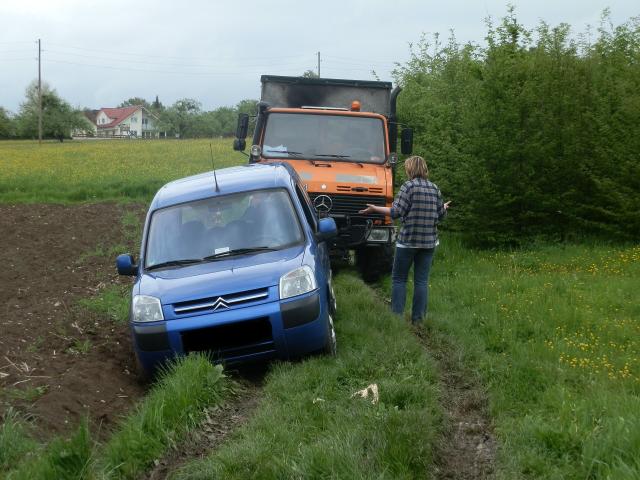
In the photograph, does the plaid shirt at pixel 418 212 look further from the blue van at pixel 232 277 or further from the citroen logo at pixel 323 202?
the citroen logo at pixel 323 202

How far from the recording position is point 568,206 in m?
15.5

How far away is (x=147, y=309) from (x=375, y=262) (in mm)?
6014

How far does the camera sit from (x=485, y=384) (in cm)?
686

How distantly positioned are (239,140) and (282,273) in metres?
6.83

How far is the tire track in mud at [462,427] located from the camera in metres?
5.07

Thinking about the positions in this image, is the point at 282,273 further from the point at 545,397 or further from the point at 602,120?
the point at 602,120

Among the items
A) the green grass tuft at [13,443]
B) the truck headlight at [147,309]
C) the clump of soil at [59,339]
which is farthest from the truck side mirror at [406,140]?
the green grass tuft at [13,443]

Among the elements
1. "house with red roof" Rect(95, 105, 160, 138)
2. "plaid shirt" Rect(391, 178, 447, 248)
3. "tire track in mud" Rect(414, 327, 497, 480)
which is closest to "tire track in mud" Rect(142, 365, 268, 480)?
"tire track in mud" Rect(414, 327, 497, 480)

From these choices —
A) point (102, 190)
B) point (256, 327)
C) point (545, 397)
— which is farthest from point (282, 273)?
point (102, 190)

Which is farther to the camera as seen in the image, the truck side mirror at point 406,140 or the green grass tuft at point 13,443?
the truck side mirror at point 406,140

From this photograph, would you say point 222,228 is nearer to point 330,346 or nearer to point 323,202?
point 330,346

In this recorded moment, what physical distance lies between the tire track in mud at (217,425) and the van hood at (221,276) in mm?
811

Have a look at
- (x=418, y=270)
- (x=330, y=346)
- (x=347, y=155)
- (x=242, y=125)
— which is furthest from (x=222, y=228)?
(x=242, y=125)

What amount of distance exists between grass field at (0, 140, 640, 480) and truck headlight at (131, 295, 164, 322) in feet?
3.87
